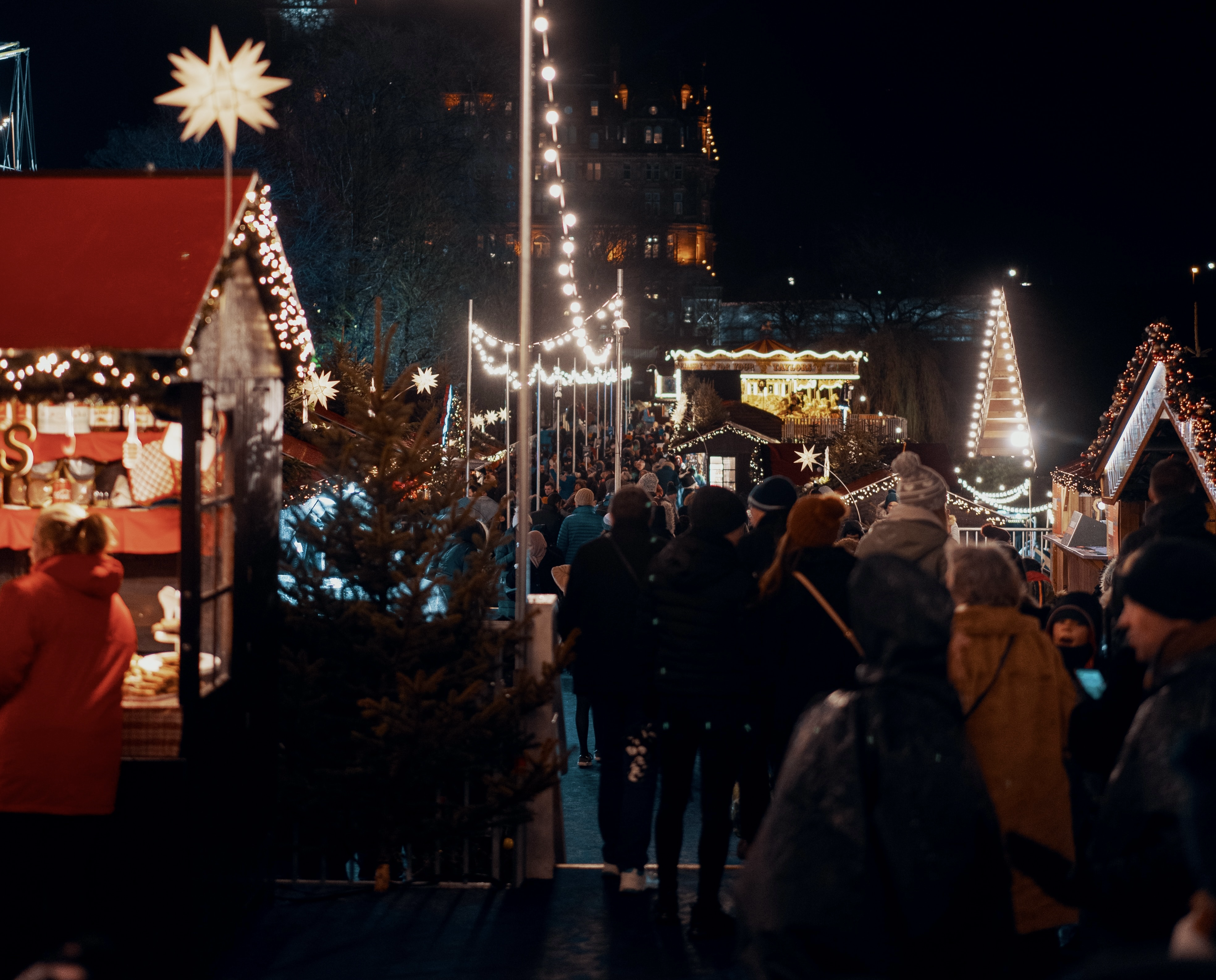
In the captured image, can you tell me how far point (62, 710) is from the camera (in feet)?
13.3

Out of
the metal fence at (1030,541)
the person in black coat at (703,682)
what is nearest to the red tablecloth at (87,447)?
the person in black coat at (703,682)

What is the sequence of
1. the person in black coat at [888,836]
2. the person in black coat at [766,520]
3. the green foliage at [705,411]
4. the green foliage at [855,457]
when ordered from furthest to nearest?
the green foliage at [705,411], the green foliage at [855,457], the person in black coat at [766,520], the person in black coat at [888,836]

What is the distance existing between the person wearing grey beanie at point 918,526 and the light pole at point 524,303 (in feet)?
5.19

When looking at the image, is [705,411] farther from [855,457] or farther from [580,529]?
[580,529]

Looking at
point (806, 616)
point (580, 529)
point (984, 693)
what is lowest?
point (984, 693)

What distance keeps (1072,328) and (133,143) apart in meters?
26.3

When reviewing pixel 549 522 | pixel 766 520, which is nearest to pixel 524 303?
pixel 766 520

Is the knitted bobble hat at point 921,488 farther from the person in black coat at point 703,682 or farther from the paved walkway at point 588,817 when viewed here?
the paved walkway at point 588,817

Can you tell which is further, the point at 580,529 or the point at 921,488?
the point at 580,529

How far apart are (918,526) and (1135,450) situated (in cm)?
682

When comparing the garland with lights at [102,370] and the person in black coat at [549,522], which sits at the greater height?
the garland with lights at [102,370]

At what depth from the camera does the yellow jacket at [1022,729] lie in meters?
3.41

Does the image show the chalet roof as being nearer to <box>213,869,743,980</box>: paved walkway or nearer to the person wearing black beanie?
<box>213,869,743,980</box>: paved walkway

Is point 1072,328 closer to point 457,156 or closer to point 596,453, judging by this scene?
point 596,453
